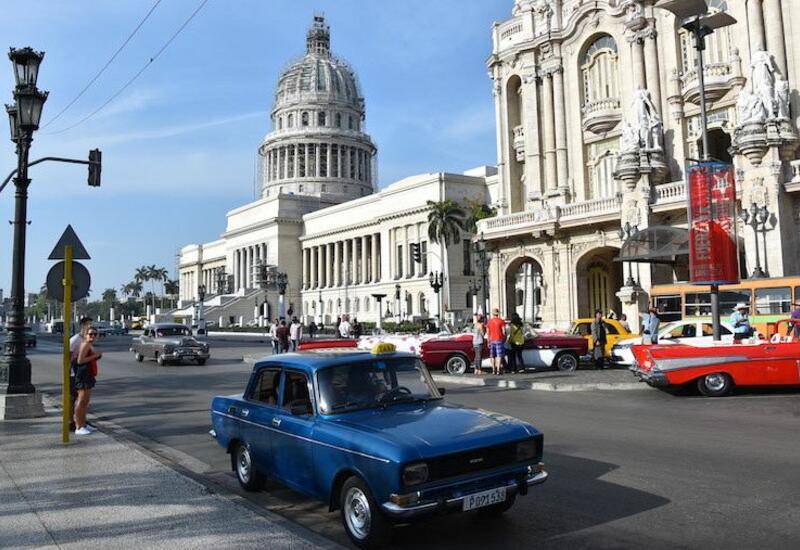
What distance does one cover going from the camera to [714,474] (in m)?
7.07

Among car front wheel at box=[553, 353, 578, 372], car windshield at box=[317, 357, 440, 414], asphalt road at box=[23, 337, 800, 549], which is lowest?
asphalt road at box=[23, 337, 800, 549]

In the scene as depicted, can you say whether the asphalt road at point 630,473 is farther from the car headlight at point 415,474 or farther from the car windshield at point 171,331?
the car windshield at point 171,331

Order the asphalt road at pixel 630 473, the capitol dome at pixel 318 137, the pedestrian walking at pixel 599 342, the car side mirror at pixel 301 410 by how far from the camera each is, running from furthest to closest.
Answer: the capitol dome at pixel 318 137, the pedestrian walking at pixel 599 342, the car side mirror at pixel 301 410, the asphalt road at pixel 630 473

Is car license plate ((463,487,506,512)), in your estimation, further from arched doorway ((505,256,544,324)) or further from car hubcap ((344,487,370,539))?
arched doorway ((505,256,544,324))

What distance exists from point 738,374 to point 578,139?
25.9 m

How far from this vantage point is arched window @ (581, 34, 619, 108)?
3650 cm

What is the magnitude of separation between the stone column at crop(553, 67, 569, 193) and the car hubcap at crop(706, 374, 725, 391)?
25022mm

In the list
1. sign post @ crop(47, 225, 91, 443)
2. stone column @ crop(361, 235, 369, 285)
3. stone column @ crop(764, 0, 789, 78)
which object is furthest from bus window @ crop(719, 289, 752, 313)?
stone column @ crop(361, 235, 369, 285)

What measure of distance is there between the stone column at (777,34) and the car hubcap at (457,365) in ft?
66.0

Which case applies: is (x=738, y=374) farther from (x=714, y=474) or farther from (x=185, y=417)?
(x=185, y=417)

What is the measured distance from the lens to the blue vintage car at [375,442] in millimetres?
4906

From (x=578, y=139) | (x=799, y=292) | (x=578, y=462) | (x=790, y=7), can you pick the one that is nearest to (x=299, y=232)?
(x=578, y=139)

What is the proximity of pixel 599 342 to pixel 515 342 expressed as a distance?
3033 millimetres

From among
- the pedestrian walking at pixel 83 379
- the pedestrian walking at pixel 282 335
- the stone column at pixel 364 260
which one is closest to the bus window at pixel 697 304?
the pedestrian walking at pixel 282 335
